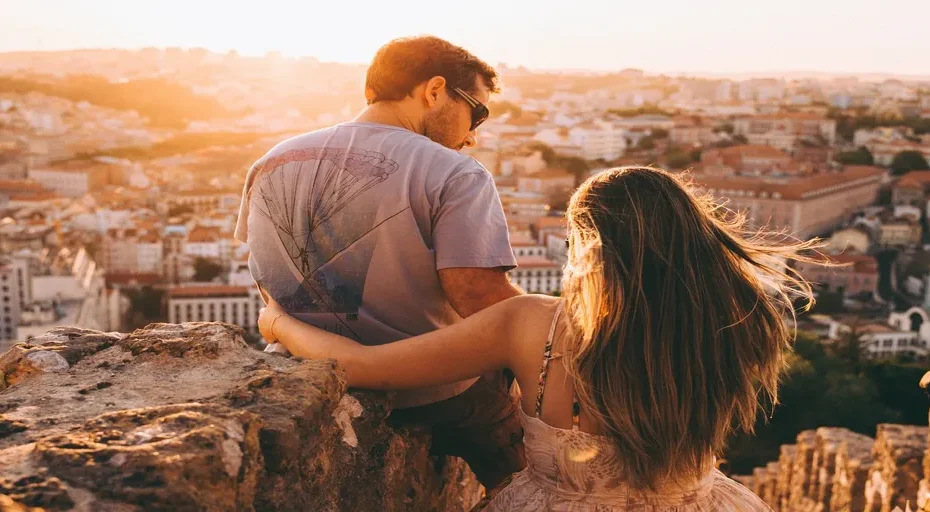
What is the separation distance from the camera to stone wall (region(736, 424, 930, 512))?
2.88m

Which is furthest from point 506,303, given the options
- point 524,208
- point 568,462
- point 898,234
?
point 898,234

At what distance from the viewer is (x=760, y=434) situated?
10742 millimetres

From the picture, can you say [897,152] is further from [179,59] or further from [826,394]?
[179,59]

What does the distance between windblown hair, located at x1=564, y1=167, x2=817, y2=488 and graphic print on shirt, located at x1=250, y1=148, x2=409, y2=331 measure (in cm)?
28

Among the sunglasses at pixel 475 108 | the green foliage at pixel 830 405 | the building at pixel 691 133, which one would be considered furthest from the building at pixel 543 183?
the sunglasses at pixel 475 108

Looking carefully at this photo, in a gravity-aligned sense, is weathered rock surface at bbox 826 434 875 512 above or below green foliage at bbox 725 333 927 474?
above

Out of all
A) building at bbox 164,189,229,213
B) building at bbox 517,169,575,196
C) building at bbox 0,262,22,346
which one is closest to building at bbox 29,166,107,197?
building at bbox 164,189,229,213

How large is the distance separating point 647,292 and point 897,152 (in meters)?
41.6

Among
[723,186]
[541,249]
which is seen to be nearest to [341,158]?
[541,249]

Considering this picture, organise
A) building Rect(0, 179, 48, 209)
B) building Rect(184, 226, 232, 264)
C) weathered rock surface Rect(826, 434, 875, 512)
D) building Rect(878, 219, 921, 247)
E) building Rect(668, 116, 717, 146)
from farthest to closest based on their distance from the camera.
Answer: building Rect(668, 116, 717, 146) < building Rect(0, 179, 48, 209) < building Rect(878, 219, 921, 247) < building Rect(184, 226, 232, 264) < weathered rock surface Rect(826, 434, 875, 512)

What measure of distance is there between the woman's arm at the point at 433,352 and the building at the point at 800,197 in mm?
29008

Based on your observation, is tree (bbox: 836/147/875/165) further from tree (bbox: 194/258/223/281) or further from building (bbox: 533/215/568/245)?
tree (bbox: 194/258/223/281)

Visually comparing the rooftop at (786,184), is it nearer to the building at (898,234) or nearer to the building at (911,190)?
the building at (911,190)

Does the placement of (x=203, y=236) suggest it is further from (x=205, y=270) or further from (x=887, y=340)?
(x=887, y=340)
